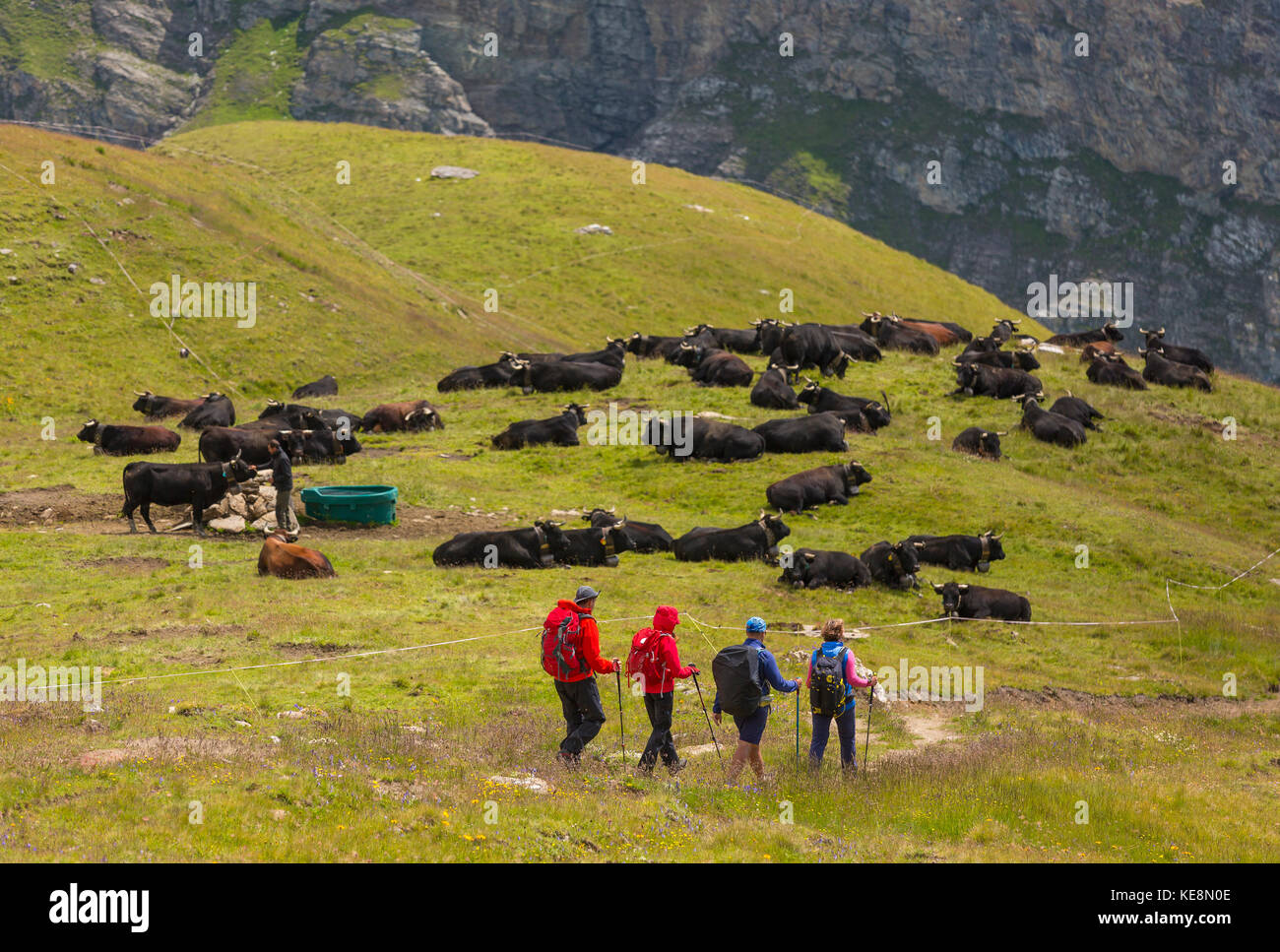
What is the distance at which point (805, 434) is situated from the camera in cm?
3209

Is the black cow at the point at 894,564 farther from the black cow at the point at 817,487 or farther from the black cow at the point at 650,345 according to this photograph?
the black cow at the point at 650,345

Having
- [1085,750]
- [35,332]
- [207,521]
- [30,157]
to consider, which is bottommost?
[1085,750]

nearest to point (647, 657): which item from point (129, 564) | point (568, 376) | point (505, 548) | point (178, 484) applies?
point (505, 548)

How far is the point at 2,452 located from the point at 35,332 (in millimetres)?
11809

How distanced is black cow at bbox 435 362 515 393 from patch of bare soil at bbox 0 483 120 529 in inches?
644

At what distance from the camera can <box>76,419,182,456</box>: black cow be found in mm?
32156

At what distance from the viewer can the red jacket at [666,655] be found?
44.2 ft

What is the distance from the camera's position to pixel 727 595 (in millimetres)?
22688

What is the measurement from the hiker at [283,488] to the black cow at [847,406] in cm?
1476

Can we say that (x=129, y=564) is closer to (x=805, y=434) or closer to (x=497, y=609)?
(x=497, y=609)

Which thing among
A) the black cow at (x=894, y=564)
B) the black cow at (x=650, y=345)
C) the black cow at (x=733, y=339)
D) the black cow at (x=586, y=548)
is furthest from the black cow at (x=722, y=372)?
the black cow at (x=894, y=564)

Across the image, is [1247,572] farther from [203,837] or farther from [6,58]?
[6,58]

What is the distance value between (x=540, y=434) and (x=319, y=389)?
44.0 feet
